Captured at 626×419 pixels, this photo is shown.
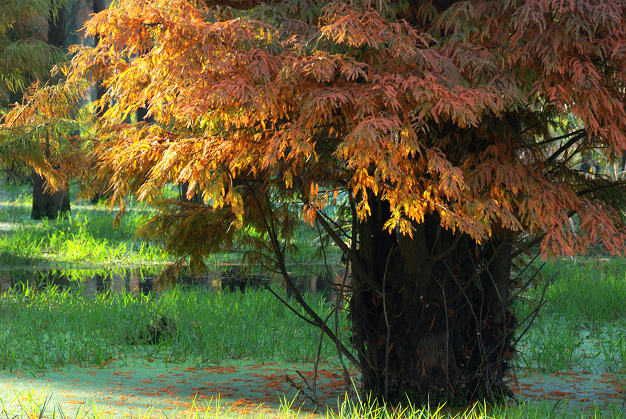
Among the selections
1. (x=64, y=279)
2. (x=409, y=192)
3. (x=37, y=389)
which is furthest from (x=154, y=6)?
(x=64, y=279)

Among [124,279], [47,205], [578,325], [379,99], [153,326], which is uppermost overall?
[379,99]

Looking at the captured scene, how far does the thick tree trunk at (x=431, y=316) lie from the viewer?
559cm

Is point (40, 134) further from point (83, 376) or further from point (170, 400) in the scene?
point (170, 400)

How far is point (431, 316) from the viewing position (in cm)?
562

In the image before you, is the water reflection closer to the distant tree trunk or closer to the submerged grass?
the submerged grass

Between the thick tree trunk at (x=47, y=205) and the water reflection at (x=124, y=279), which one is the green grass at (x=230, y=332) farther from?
the thick tree trunk at (x=47, y=205)

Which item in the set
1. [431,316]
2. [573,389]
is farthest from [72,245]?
[573,389]

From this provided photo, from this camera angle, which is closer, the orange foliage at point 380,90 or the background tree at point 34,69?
the orange foliage at point 380,90

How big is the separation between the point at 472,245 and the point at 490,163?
127cm

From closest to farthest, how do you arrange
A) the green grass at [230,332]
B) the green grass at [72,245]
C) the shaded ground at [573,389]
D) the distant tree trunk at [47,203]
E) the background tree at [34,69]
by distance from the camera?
the shaded ground at [573,389]
the green grass at [230,332]
the background tree at [34,69]
the green grass at [72,245]
the distant tree trunk at [47,203]

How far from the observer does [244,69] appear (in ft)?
13.8

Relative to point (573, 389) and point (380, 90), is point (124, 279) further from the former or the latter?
point (380, 90)

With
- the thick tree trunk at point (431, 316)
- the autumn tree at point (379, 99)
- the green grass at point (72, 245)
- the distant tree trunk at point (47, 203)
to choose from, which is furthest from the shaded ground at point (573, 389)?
the distant tree trunk at point (47, 203)

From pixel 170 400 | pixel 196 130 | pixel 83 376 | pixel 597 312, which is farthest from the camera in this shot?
pixel 597 312
